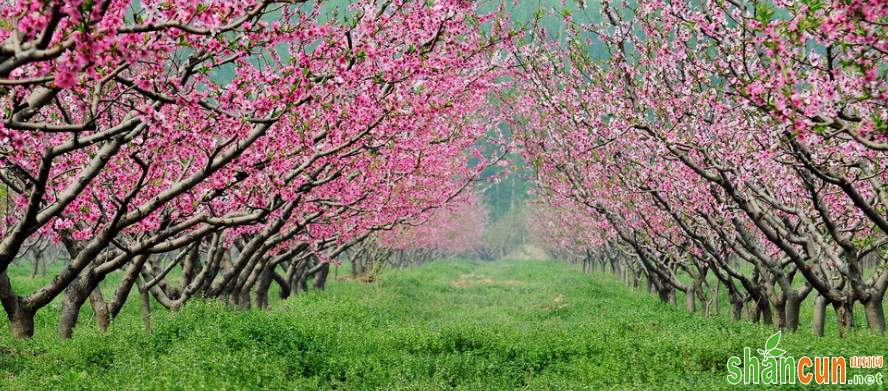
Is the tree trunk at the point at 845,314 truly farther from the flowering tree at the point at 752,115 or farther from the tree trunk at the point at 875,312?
the tree trunk at the point at 875,312

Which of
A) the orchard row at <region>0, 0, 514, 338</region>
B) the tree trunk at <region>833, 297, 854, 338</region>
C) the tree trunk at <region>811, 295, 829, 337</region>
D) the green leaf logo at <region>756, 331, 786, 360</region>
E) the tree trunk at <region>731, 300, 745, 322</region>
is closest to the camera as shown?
the orchard row at <region>0, 0, 514, 338</region>

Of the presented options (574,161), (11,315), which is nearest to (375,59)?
(11,315)

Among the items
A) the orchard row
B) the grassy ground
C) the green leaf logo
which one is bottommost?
the grassy ground

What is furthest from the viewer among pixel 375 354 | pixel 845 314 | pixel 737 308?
pixel 737 308

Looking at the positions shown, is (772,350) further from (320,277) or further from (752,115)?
(320,277)

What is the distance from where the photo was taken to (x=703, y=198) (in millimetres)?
12984

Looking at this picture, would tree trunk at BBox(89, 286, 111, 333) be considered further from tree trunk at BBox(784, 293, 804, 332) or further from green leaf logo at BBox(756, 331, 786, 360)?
tree trunk at BBox(784, 293, 804, 332)

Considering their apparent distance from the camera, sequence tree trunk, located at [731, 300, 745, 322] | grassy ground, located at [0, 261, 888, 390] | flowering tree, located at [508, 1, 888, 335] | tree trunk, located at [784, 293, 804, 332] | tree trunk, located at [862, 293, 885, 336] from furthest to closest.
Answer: tree trunk, located at [731, 300, 745, 322] → tree trunk, located at [784, 293, 804, 332] → tree trunk, located at [862, 293, 885, 336] → grassy ground, located at [0, 261, 888, 390] → flowering tree, located at [508, 1, 888, 335]

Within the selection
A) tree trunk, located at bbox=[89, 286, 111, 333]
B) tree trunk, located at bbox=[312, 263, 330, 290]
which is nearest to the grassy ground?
tree trunk, located at bbox=[89, 286, 111, 333]

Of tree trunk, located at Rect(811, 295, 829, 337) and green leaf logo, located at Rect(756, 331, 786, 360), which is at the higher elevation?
tree trunk, located at Rect(811, 295, 829, 337)

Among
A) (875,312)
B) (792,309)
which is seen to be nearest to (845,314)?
(875,312)

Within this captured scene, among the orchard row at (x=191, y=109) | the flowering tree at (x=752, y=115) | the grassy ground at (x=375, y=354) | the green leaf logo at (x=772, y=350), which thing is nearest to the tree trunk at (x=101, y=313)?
the orchard row at (x=191, y=109)

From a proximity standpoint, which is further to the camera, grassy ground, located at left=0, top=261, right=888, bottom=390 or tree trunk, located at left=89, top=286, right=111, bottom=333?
tree trunk, located at left=89, top=286, right=111, bottom=333

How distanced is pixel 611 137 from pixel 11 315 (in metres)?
11.0
